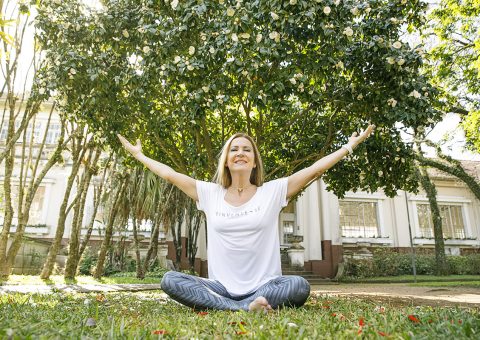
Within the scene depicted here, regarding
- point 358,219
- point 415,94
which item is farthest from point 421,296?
point 358,219

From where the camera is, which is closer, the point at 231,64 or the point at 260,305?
the point at 260,305

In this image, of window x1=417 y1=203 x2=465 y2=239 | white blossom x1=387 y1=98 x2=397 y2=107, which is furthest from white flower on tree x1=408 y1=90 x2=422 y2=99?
window x1=417 y1=203 x2=465 y2=239

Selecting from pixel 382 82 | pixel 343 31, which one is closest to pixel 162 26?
pixel 343 31

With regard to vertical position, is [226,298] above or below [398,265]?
below

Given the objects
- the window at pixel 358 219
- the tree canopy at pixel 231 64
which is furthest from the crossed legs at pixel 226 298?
the window at pixel 358 219

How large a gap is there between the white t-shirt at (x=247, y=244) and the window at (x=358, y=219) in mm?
18209

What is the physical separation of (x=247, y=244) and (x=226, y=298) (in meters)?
0.49

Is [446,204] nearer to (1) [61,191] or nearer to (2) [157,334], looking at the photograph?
(1) [61,191]

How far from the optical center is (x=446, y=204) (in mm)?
23219

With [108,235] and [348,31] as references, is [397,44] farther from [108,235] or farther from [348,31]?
[108,235]

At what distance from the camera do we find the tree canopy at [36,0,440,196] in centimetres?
482

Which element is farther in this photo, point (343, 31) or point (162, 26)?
point (162, 26)

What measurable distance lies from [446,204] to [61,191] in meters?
21.4

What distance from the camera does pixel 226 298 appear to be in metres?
3.28
